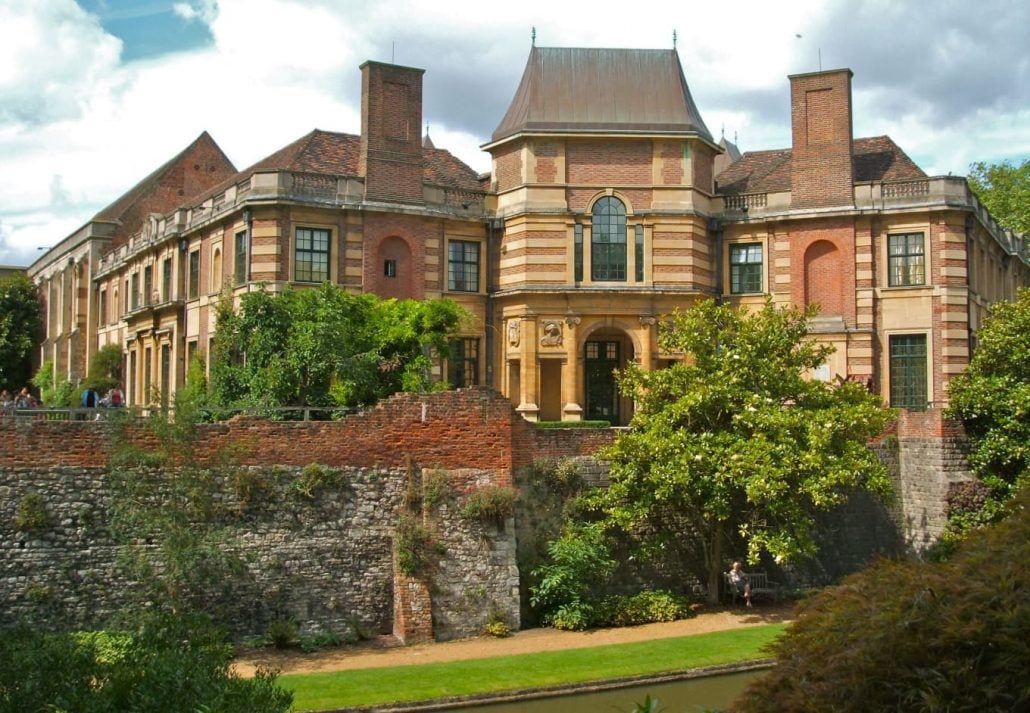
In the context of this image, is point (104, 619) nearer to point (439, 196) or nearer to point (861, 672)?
point (861, 672)

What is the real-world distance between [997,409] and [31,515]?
22.2 m

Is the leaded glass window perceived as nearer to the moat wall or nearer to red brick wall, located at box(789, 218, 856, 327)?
the moat wall

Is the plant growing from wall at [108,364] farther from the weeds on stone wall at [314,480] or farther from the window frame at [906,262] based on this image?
the window frame at [906,262]

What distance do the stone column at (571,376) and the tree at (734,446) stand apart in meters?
8.43

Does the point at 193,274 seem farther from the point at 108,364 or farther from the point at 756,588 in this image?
the point at 756,588

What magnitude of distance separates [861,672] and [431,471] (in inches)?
606

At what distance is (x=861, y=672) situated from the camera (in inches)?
363

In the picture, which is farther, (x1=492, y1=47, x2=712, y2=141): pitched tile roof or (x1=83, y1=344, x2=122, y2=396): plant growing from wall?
(x1=83, y1=344, x2=122, y2=396): plant growing from wall

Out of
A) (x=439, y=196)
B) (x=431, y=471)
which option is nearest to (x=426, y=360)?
(x=431, y=471)

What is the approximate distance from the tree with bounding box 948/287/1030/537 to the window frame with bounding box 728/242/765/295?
904 centimetres

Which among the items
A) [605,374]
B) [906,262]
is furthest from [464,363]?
[906,262]

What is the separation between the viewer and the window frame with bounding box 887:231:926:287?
116ft

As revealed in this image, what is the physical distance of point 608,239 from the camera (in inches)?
1411

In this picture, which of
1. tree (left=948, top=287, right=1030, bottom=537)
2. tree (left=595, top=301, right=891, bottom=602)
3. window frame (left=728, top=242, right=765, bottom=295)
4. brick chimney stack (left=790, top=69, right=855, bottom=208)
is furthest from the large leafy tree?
tree (left=948, top=287, right=1030, bottom=537)
